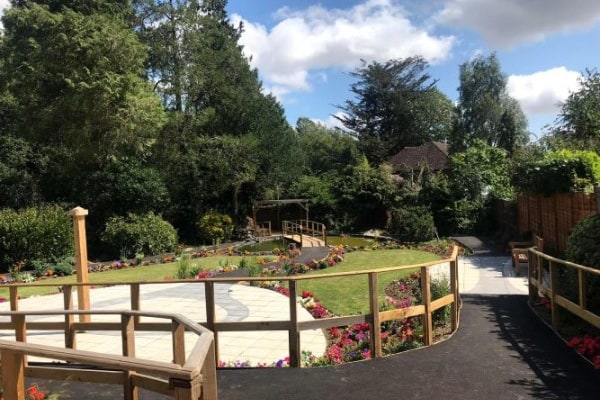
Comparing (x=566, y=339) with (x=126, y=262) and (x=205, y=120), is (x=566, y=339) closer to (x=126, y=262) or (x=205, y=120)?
(x=126, y=262)

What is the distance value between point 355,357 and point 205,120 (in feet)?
79.9

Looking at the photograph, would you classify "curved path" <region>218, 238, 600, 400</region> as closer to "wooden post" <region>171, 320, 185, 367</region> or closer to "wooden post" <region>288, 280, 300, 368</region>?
"wooden post" <region>288, 280, 300, 368</region>

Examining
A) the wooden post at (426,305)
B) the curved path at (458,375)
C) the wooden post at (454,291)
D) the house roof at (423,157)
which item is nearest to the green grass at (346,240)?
the house roof at (423,157)

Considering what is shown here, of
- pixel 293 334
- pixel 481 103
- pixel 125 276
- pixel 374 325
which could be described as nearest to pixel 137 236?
pixel 125 276

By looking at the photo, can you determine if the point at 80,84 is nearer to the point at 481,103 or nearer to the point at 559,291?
the point at 559,291

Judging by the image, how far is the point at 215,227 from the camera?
27.4m

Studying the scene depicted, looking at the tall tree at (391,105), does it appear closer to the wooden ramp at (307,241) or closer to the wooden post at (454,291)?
the wooden ramp at (307,241)

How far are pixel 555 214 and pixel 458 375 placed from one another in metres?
9.96

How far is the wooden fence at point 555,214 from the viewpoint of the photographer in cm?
1141

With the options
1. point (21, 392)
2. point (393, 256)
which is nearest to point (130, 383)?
point (21, 392)

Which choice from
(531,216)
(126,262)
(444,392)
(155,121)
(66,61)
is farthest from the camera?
(155,121)

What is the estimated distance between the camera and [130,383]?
3973mm

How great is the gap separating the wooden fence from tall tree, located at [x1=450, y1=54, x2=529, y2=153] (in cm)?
2623

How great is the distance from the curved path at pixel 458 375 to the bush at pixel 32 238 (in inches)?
613
